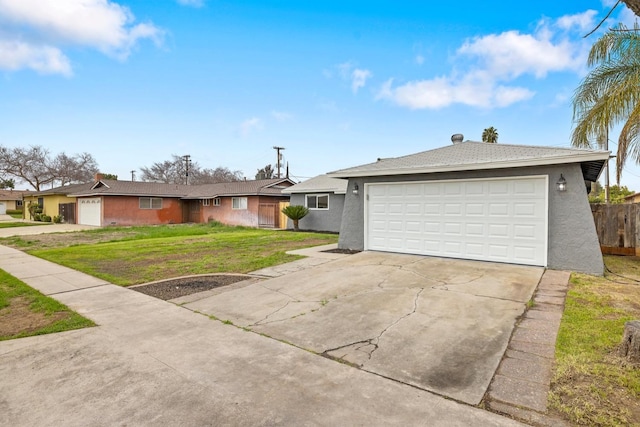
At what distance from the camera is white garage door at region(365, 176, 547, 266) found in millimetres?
7430

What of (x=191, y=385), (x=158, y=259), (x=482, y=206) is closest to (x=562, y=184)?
(x=482, y=206)

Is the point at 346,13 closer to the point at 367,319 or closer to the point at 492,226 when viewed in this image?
the point at 492,226

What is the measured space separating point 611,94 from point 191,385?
11.6 metres

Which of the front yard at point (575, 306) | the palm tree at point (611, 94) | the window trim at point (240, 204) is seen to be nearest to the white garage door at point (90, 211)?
the window trim at point (240, 204)

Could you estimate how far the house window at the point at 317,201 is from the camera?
19120mm

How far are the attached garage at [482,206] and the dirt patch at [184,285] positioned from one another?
14.9 ft

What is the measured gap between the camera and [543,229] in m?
7.26

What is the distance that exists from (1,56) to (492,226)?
737 inches

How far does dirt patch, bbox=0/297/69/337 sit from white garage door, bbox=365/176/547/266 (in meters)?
7.51

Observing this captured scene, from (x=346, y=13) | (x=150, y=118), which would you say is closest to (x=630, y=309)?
(x=346, y=13)

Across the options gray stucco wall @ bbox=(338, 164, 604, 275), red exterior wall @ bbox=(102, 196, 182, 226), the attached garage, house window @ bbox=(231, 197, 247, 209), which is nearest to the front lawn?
the attached garage

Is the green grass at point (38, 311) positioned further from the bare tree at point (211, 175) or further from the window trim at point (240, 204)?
the bare tree at point (211, 175)

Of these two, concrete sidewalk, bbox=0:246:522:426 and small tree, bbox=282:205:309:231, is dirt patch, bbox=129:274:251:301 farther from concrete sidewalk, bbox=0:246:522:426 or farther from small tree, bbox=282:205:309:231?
small tree, bbox=282:205:309:231

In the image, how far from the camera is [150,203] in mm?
26797
